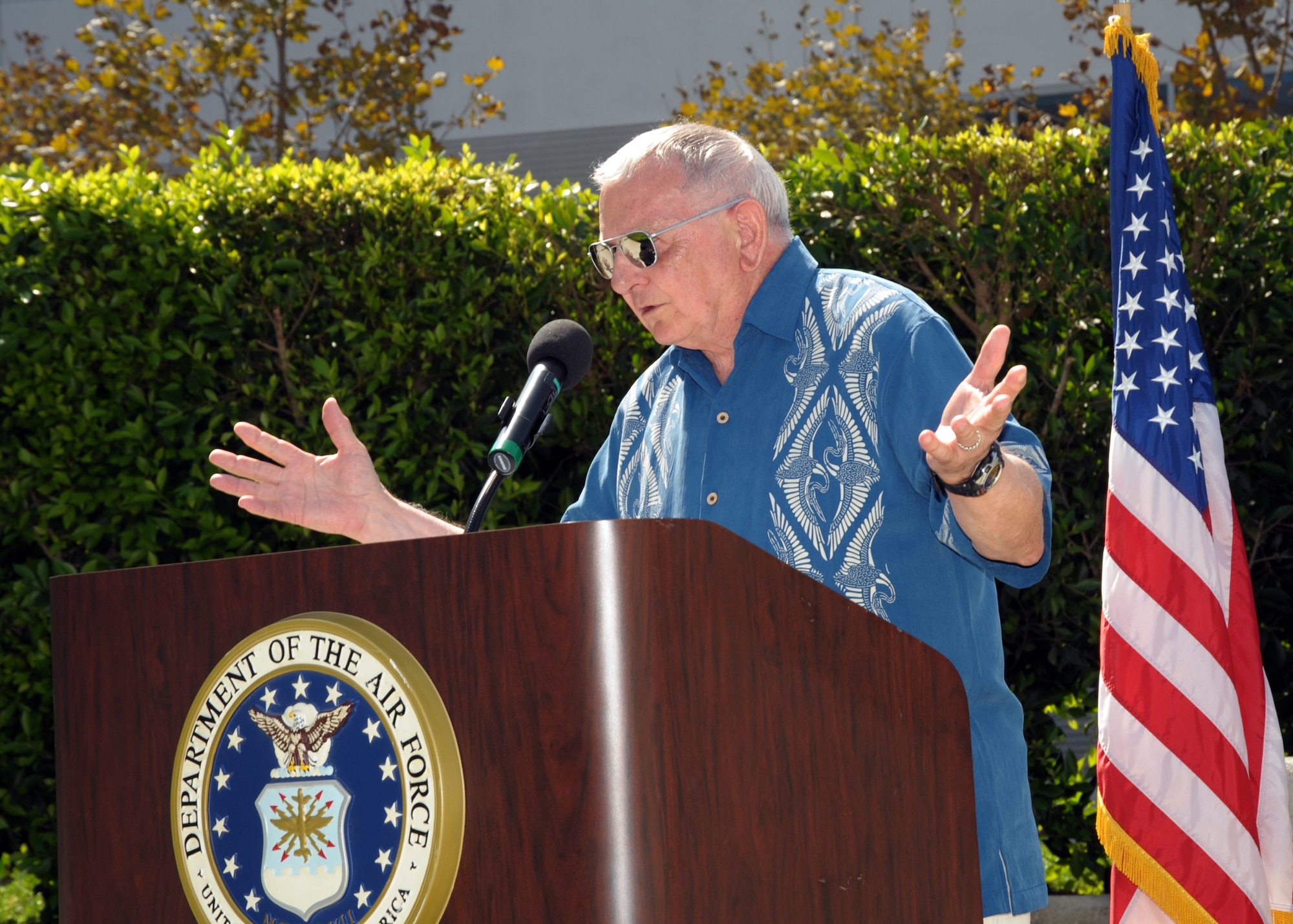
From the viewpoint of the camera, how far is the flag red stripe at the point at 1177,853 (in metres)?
2.96

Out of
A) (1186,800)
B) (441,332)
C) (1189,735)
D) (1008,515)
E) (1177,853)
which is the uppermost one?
(441,332)

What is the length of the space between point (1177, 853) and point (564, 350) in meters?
1.88

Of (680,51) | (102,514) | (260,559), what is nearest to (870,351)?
(260,559)

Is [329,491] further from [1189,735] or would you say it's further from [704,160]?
[1189,735]

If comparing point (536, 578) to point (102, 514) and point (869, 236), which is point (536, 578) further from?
point (102, 514)

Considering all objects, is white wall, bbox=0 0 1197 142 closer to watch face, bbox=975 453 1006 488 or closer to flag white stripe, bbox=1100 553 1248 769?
flag white stripe, bbox=1100 553 1248 769

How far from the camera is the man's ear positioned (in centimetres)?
240

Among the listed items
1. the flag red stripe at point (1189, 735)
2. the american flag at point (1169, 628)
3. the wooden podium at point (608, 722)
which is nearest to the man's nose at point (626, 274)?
the wooden podium at point (608, 722)

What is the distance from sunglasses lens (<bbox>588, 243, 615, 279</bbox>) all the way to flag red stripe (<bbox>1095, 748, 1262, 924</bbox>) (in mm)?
1691

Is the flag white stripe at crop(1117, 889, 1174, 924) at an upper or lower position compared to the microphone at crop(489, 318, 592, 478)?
lower

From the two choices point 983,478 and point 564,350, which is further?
point 564,350

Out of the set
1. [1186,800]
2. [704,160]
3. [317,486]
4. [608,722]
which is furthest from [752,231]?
[1186,800]

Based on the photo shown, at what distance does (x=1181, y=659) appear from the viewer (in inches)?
120

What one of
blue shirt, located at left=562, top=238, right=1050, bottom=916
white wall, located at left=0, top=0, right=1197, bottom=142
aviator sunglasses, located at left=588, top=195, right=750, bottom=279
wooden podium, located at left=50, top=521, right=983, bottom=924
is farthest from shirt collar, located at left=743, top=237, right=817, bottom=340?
white wall, located at left=0, top=0, right=1197, bottom=142
